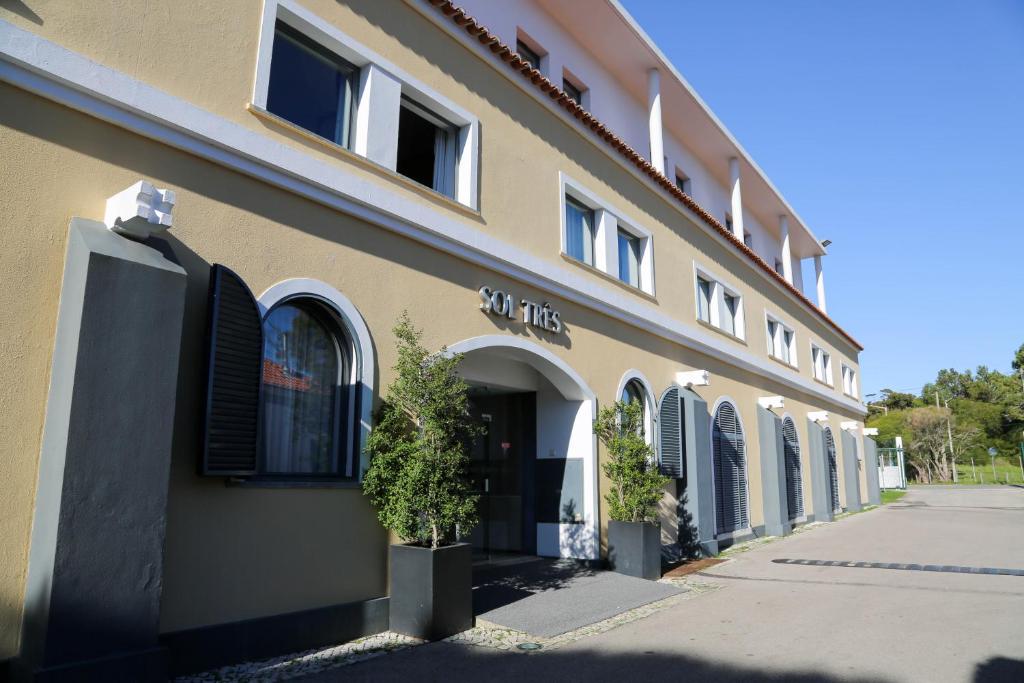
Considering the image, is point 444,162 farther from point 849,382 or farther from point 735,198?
point 849,382

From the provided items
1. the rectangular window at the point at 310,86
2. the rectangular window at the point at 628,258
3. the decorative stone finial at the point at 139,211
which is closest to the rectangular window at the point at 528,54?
the rectangular window at the point at 628,258

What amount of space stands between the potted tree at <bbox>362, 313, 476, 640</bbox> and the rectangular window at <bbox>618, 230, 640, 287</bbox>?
6603mm

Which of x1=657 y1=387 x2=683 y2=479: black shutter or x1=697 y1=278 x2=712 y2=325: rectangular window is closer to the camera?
x1=657 y1=387 x2=683 y2=479: black shutter

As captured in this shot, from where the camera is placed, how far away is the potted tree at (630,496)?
35.3 ft

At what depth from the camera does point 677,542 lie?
43.3 feet

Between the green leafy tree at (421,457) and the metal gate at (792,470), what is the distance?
47.3 ft

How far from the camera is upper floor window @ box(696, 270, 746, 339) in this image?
53.4 ft

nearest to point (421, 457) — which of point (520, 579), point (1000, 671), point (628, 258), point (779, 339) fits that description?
point (520, 579)

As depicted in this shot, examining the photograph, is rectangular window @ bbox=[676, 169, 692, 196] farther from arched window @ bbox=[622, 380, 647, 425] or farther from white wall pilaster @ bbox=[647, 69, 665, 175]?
arched window @ bbox=[622, 380, 647, 425]

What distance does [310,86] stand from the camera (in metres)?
7.73

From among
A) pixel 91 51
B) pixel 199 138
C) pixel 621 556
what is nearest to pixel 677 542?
pixel 621 556

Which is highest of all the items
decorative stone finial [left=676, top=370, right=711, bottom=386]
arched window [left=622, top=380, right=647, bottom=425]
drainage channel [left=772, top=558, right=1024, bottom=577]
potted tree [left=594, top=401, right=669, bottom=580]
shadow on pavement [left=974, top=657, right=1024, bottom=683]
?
decorative stone finial [left=676, top=370, right=711, bottom=386]

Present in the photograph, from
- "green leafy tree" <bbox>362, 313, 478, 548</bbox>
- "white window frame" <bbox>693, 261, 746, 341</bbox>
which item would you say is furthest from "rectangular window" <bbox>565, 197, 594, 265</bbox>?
"green leafy tree" <bbox>362, 313, 478, 548</bbox>

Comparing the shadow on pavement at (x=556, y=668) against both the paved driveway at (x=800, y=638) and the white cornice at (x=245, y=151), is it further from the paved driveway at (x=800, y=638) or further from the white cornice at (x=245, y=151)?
the white cornice at (x=245, y=151)
